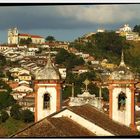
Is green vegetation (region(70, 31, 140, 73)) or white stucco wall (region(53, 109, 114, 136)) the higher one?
green vegetation (region(70, 31, 140, 73))

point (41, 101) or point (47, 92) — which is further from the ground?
point (47, 92)

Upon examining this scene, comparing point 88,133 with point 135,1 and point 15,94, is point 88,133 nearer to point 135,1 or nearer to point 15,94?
point 135,1

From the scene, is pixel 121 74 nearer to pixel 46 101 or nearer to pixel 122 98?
pixel 122 98

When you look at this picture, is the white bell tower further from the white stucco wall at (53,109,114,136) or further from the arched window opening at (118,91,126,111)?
the white stucco wall at (53,109,114,136)

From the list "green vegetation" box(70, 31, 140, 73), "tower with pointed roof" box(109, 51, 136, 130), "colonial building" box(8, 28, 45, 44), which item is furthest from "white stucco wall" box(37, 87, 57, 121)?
"colonial building" box(8, 28, 45, 44)

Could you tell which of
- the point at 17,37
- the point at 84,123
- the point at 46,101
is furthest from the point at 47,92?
the point at 17,37

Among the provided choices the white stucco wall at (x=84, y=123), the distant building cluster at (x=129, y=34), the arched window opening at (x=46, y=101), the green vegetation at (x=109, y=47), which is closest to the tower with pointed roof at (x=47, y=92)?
the arched window opening at (x=46, y=101)

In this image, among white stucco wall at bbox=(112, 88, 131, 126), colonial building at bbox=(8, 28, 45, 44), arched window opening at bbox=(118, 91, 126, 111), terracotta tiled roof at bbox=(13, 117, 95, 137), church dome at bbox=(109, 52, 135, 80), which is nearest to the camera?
terracotta tiled roof at bbox=(13, 117, 95, 137)
